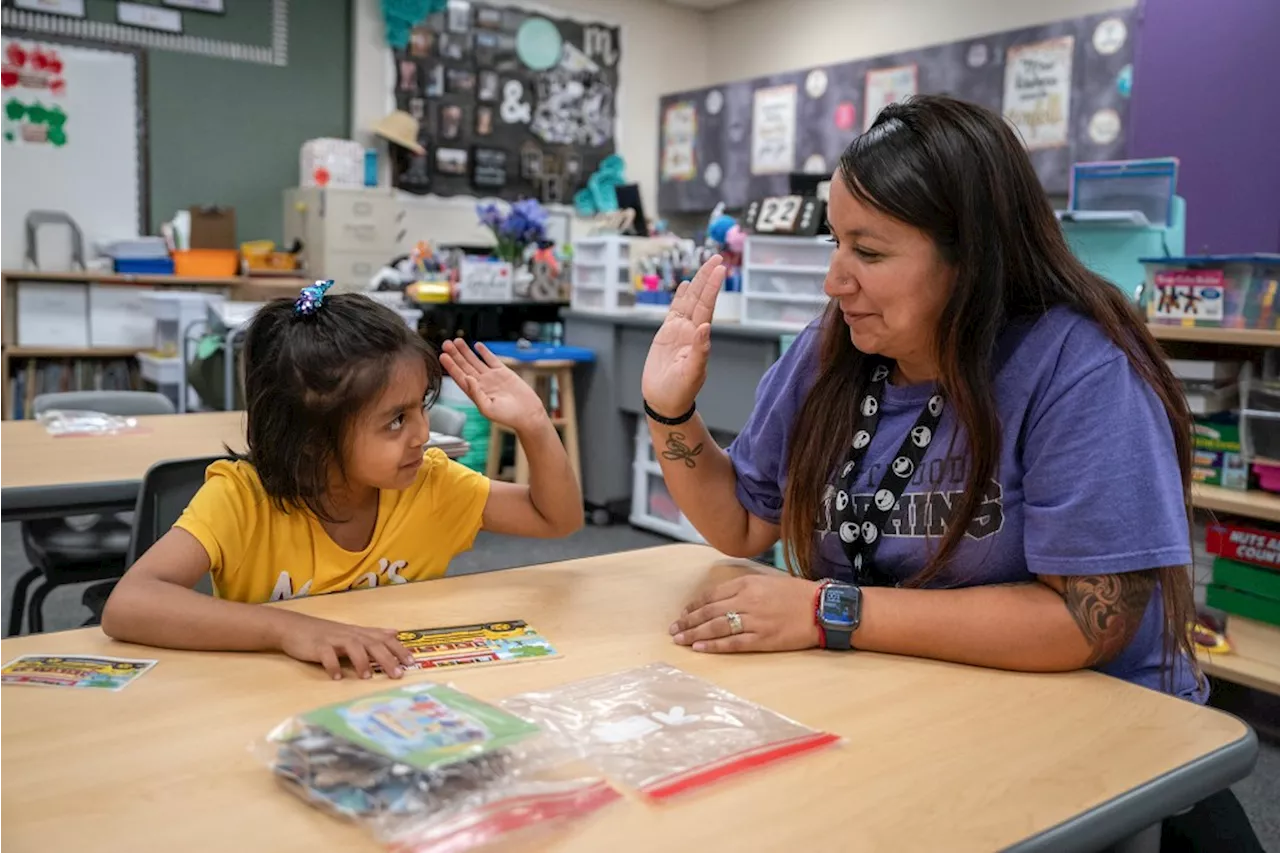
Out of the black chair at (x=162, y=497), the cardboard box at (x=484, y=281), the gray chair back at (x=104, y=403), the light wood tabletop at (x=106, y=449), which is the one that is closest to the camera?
the black chair at (x=162, y=497)

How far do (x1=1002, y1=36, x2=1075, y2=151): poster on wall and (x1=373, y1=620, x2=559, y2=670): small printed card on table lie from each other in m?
4.73

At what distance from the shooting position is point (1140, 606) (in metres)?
1.07

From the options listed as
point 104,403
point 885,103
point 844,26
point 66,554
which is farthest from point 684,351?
point 844,26

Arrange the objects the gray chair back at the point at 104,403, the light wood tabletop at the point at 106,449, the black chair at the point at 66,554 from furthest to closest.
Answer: the gray chair back at the point at 104,403, the black chair at the point at 66,554, the light wood tabletop at the point at 106,449

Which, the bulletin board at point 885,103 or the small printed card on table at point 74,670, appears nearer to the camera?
the small printed card on table at point 74,670

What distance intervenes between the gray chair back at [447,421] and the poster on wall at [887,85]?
13.1 feet

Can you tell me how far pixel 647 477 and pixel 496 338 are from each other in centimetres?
104

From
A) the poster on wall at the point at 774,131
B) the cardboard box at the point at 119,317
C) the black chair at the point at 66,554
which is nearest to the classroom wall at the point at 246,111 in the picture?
the cardboard box at the point at 119,317

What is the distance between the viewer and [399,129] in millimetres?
6098

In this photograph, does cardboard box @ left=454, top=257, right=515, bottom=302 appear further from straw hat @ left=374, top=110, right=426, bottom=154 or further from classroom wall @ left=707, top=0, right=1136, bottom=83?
classroom wall @ left=707, top=0, right=1136, bottom=83

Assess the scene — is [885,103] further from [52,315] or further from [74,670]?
[74,670]

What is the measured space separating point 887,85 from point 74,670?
5.62 meters

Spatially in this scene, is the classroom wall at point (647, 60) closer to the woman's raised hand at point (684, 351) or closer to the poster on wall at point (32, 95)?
the poster on wall at point (32, 95)

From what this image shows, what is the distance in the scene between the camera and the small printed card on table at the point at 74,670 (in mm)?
956
